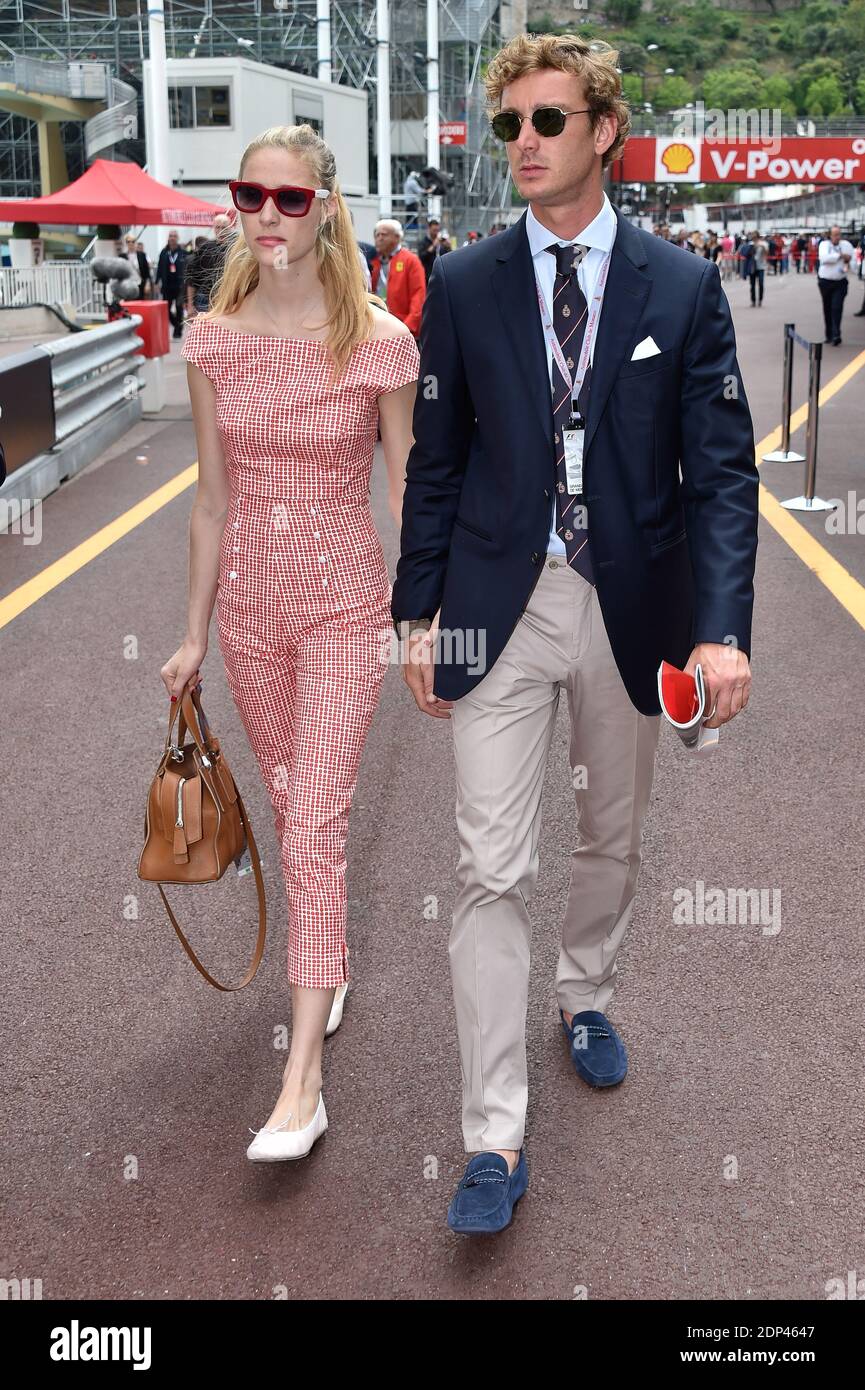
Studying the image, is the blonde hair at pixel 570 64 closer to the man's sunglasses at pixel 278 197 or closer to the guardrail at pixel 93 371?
the man's sunglasses at pixel 278 197

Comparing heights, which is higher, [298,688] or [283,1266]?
[298,688]

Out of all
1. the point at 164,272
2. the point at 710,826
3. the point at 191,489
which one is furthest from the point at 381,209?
the point at 710,826

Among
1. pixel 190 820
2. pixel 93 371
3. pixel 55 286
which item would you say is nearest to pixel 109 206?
pixel 55 286

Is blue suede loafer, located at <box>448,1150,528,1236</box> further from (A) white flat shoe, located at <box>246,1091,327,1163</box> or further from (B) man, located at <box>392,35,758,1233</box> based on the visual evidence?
(A) white flat shoe, located at <box>246,1091,327,1163</box>

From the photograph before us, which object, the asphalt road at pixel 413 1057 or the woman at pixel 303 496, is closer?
the asphalt road at pixel 413 1057

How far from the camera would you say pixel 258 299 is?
12.0 ft

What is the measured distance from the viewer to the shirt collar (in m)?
3.20

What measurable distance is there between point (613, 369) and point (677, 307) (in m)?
0.18

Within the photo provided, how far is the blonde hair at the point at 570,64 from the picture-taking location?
3123 mm

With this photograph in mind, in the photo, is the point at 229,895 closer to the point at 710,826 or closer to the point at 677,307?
the point at 710,826

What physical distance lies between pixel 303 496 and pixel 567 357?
0.72 metres

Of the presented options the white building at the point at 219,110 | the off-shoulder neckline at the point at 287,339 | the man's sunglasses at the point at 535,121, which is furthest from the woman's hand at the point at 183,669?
the white building at the point at 219,110

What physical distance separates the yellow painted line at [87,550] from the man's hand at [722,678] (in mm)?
4429

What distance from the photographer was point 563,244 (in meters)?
3.21
